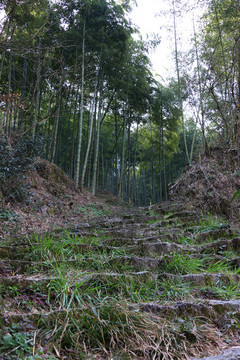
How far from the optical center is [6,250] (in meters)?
2.23

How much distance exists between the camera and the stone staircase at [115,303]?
1.33m

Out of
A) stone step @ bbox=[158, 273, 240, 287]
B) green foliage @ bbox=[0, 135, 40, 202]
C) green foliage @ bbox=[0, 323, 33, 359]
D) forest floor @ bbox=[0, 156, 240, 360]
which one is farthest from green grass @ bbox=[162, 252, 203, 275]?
green foliage @ bbox=[0, 135, 40, 202]

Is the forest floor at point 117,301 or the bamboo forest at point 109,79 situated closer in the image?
the forest floor at point 117,301

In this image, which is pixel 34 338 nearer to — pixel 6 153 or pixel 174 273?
pixel 174 273

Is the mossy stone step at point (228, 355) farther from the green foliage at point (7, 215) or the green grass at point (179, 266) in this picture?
the green foliage at point (7, 215)

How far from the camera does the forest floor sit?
133 centimetres

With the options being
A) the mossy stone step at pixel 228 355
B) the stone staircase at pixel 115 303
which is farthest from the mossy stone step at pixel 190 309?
the mossy stone step at pixel 228 355

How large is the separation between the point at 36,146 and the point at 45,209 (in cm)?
146

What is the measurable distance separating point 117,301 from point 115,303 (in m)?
0.07

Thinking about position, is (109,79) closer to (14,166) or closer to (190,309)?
(14,166)

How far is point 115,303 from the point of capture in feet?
5.18

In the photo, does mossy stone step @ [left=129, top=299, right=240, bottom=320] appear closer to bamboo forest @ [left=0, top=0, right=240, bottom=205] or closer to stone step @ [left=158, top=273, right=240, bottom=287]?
stone step @ [left=158, top=273, right=240, bottom=287]

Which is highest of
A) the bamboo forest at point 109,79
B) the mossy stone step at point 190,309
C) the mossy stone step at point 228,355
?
the bamboo forest at point 109,79

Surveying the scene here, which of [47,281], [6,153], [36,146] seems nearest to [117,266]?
[47,281]
